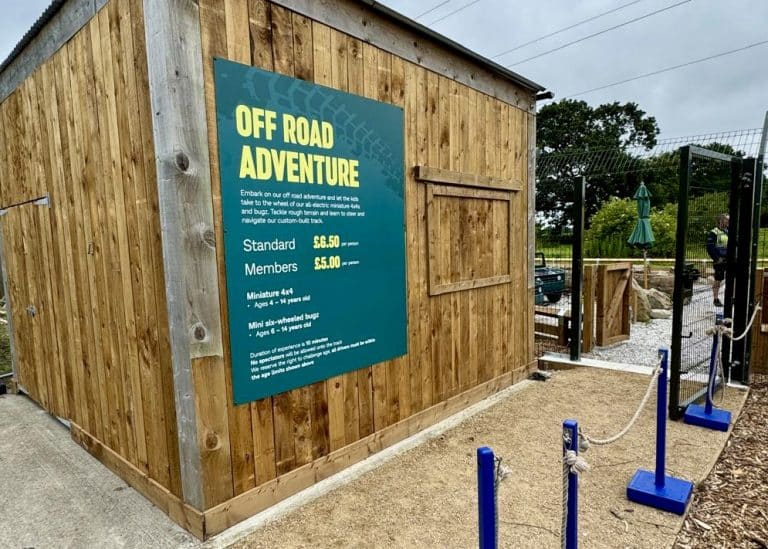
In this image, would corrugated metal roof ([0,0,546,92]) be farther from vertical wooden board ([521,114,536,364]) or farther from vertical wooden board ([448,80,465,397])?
vertical wooden board ([521,114,536,364])

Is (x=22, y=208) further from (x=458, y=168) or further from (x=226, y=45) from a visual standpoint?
(x=458, y=168)

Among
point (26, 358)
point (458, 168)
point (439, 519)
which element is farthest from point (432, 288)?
point (26, 358)

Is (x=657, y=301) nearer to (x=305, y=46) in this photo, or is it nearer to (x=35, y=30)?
(x=305, y=46)

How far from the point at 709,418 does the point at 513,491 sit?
6.40 ft

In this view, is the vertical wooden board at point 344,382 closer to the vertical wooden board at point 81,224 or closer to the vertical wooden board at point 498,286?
A: the vertical wooden board at point 81,224

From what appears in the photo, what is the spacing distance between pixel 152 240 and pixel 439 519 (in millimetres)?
2144

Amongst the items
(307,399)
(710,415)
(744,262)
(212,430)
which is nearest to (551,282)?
(744,262)

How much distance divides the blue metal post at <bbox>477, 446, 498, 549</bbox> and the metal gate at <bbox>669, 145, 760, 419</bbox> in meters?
2.83

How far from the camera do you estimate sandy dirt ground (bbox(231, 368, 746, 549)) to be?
7.68 feet

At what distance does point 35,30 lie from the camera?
10.4 ft

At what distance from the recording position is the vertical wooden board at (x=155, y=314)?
231cm

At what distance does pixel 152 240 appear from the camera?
2.39 meters

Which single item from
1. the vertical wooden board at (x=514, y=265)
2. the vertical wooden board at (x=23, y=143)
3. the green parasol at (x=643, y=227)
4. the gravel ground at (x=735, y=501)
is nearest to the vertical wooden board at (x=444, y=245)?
the vertical wooden board at (x=514, y=265)

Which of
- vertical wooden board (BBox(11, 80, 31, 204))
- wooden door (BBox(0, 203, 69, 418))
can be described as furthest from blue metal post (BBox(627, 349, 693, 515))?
vertical wooden board (BBox(11, 80, 31, 204))
